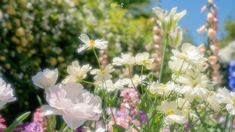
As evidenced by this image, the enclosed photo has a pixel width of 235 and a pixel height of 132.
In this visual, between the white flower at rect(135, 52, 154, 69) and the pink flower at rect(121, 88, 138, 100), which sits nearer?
the white flower at rect(135, 52, 154, 69)

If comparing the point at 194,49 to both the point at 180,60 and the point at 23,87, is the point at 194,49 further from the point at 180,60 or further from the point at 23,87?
the point at 23,87

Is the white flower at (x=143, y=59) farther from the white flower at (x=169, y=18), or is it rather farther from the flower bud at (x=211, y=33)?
the flower bud at (x=211, y=33)

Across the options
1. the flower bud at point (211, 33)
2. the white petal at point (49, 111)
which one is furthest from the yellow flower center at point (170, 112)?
the flower bud at point (211, 33)

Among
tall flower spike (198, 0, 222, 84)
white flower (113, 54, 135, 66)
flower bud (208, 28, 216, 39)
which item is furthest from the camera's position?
tall flower spike (198, 0, 222, 84)

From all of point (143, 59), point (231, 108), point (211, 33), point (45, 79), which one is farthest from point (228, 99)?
point (211, 33)

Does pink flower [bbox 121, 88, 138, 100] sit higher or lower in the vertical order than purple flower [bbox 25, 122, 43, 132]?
higher

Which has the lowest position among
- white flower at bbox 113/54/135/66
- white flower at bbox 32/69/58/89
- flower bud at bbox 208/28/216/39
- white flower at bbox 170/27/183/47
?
white flower at bbox 32/69/58/89

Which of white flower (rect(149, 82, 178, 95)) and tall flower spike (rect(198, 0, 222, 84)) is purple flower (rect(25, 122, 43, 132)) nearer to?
white flower (rect(149, 82, 178, 95))

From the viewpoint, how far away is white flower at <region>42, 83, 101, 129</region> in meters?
1.15

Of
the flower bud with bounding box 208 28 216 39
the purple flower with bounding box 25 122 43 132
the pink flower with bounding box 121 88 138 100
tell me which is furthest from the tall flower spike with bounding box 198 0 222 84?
the purple flower with bounding box 25 122 43 132

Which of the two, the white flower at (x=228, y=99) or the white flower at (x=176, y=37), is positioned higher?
the white flower at (x=176, y=37)

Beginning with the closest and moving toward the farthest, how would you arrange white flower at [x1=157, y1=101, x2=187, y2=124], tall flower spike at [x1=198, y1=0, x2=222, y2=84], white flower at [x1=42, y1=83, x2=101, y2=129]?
white flower at [x1=42, y1=83, x2=101, y2=129]
white flower at [x1=157, y1=101, x2=187, y2=124]
tall flower spike at [x1=198, y1=0, x2=222, y2=84]

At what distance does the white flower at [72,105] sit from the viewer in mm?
1153

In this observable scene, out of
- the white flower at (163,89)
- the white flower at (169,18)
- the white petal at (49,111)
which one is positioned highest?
the white flower at (169,18)
